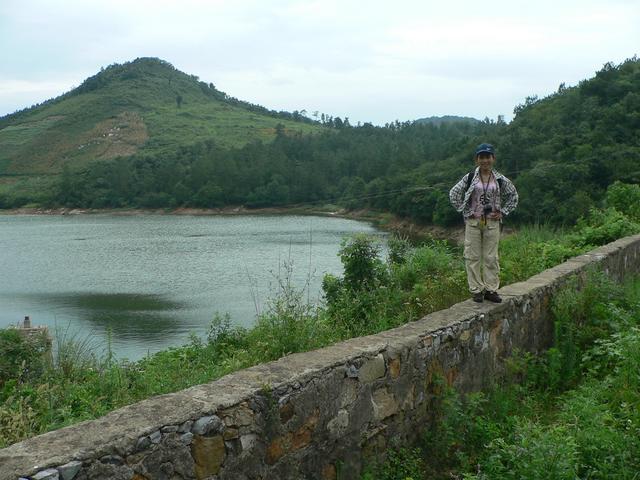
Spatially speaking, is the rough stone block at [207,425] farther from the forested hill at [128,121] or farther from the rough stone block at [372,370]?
the forested hill at [128,121]

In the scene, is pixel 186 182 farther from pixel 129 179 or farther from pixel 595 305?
pixel 595 305

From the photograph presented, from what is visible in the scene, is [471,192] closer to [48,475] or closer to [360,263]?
[360,263]

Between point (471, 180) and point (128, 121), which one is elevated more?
point (128, 121)

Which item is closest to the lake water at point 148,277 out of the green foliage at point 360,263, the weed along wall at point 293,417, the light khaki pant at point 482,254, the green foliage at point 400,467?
the green foliage at point 360,263

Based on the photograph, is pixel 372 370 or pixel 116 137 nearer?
pixel 372 370

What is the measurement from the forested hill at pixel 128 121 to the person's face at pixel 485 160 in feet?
375

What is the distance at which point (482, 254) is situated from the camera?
524 cm

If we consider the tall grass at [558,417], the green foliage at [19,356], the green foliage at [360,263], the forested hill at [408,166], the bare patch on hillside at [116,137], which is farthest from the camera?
the bare patch on hillside at [116,137]

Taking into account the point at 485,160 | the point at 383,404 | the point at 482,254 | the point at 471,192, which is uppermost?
the point at 485,160

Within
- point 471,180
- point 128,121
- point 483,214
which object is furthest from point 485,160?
point 128,121

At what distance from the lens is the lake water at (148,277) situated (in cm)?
2047

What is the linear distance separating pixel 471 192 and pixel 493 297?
0.89m

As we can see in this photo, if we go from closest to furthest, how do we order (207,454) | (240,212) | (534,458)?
(207,454) → (534,458) → (240,212)

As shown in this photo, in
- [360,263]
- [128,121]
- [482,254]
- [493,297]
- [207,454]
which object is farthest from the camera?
[128,121]
